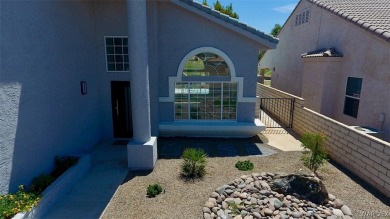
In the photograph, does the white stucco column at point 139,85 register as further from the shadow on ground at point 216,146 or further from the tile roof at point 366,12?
the tile roof at point 366,12

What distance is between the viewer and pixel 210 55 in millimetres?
10648

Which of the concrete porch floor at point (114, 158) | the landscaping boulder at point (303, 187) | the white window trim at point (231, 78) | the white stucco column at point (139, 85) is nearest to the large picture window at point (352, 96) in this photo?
the concrete porch floor at point (114, 158)

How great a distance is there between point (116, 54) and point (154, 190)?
6.37 meters

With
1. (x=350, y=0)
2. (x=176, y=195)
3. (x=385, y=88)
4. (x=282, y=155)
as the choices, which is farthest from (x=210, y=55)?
(x=350, y=0)

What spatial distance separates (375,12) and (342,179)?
9.12 m

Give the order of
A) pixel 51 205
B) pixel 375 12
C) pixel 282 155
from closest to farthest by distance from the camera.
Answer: pixel 51 205
pixel 282 155
pixel 375 12

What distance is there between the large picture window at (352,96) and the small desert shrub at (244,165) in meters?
6.73

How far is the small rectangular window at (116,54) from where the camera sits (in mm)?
10219

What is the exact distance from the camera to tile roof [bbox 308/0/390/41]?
9.87 metres

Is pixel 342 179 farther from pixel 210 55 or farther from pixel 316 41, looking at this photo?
pixel 316 41

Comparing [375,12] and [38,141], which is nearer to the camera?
[38,141]

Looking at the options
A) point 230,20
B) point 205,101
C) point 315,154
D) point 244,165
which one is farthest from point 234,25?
point 315,154

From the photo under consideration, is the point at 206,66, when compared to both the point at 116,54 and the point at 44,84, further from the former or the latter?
the point at 44,84

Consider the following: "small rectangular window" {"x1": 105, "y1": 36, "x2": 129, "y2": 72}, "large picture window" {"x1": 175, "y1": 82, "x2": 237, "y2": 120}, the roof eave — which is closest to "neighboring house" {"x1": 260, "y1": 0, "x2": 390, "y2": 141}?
the roof eave
